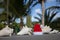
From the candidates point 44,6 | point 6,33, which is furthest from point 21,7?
point 6,33

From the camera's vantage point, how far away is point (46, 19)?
23.1 feet

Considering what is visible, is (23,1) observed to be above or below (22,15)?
above

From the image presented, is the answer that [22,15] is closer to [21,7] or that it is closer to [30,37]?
[21,7]

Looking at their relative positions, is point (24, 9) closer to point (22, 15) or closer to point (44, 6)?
point (22, 15)

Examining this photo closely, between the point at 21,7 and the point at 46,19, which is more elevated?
the point at 21,7

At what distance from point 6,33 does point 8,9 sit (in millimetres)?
5282

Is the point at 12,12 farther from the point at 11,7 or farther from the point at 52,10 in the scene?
the point at 52,10

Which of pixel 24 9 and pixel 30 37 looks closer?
pixel 30 37

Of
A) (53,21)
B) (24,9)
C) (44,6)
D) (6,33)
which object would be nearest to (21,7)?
(24,9)

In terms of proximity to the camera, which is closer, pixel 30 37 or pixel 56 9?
pixel 30 37

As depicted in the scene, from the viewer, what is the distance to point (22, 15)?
7.05 m

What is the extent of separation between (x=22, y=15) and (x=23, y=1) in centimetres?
55

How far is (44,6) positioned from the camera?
23.0 feet

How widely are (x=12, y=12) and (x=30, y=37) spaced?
207 inches
